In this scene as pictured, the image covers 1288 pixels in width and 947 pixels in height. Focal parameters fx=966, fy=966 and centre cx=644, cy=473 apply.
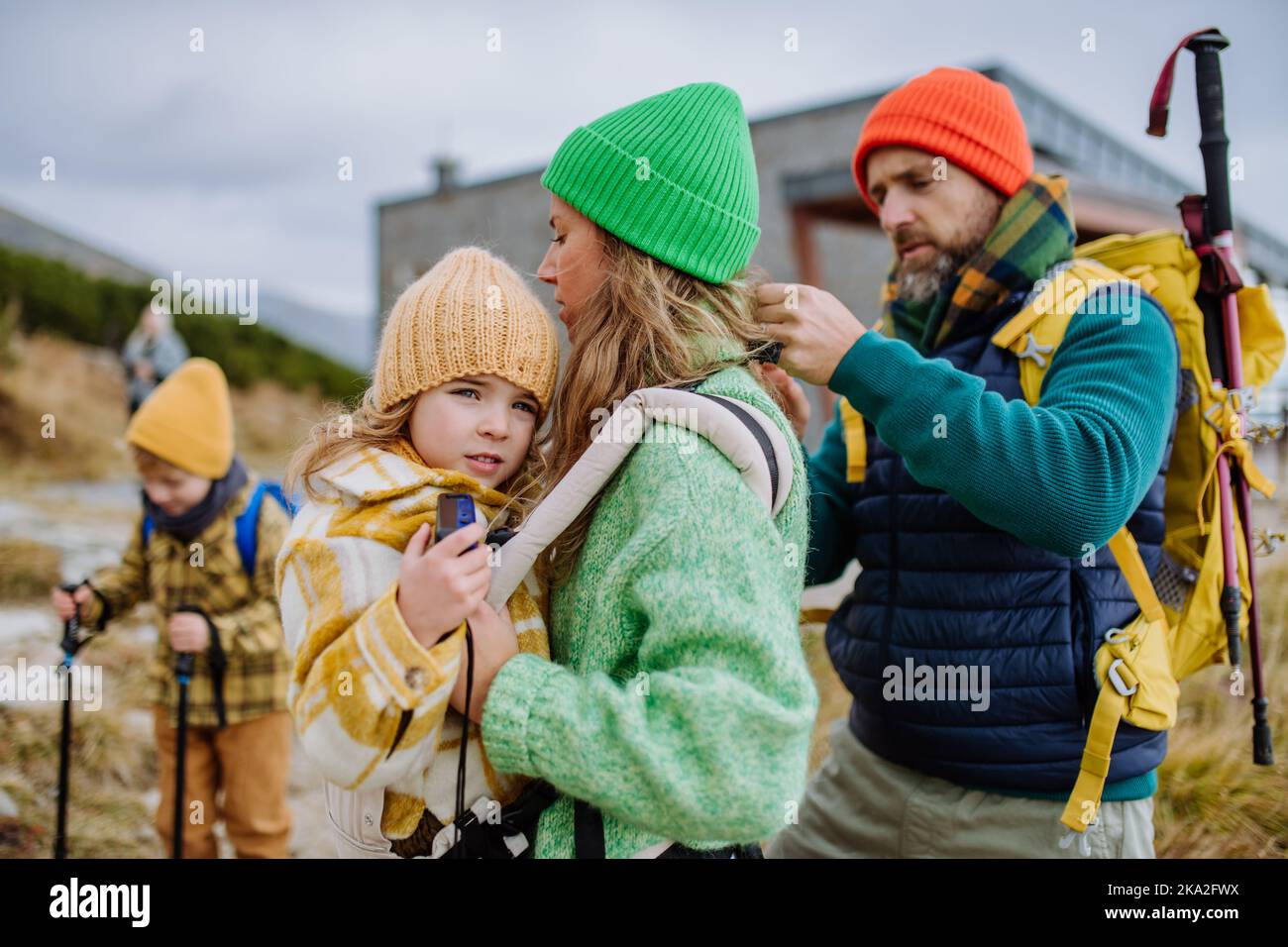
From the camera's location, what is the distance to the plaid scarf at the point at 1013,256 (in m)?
2.23

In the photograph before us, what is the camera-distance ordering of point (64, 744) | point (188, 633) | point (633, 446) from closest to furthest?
point (633, 446), point (64, 744), point (188, 633)

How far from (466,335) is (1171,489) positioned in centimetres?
170

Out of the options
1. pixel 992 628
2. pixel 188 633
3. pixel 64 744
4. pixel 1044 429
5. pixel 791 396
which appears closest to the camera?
pixel 1044 429

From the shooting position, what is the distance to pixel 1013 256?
87.9 inches

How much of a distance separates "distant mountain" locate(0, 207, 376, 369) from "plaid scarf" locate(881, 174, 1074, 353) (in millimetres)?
15138

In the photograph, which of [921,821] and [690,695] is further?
[921,821]

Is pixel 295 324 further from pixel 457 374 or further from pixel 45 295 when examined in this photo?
pixel 457 374

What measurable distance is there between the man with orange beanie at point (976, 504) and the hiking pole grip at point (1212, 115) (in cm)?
35

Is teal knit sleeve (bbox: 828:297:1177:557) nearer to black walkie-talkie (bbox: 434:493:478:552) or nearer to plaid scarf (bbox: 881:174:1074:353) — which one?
plaid scarf (bbox: 881:174:1074:353)

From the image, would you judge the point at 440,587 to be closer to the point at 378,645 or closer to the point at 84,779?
the point at 378,645

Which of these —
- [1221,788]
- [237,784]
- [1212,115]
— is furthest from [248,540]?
[1221,788]

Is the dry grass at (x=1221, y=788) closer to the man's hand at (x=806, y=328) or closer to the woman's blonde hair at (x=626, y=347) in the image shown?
the man's hand at (x=806, y=328)
